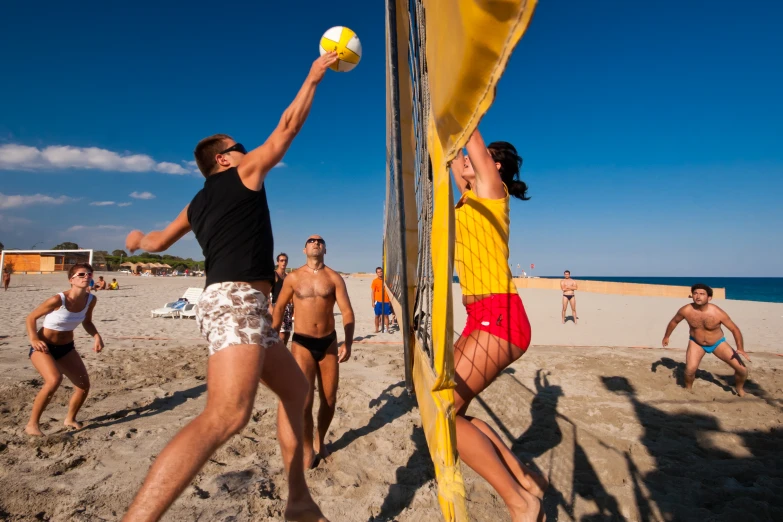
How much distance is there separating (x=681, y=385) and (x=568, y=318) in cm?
789

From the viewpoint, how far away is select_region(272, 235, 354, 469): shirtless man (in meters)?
3.23

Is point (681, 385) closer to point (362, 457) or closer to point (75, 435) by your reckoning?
point (362, 457)

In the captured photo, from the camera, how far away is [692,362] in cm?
488

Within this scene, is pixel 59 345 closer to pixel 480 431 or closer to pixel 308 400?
pixel 308 400

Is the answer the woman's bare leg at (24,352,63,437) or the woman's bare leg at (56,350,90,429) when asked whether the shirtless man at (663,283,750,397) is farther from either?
the woman's bare leg at (24,352,63,437)

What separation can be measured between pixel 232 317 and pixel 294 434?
2.47 ft

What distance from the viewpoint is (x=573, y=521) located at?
2.40 metres

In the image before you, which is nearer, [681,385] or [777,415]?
[777,415]

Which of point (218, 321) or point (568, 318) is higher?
point (218, 321)

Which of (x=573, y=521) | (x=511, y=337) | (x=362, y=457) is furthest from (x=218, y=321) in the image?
(x=573, y=521)

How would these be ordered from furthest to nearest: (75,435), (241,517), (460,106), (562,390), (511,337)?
(562,390), (75,435), (241,517), (511,337), (460,106)

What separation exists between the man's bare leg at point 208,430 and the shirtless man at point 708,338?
515cm

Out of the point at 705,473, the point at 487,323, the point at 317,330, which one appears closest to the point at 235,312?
the point at 487,323

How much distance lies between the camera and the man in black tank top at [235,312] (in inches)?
56.4
